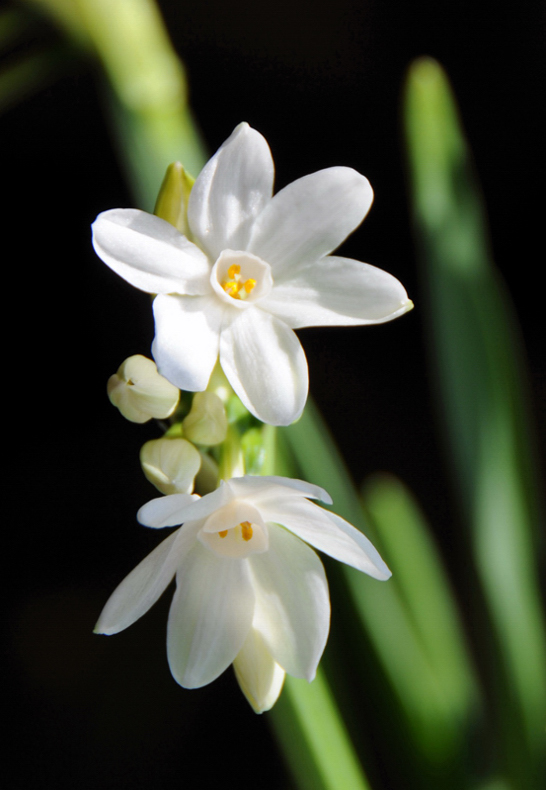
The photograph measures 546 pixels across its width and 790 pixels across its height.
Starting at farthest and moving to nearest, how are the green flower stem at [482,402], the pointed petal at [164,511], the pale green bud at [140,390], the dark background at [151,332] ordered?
the dark background at [151,332], the green flower stem at [482,402], the pale green bud at [140,390], the pointed petal at [164,511]

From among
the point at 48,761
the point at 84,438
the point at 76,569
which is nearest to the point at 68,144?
the point at 84,438

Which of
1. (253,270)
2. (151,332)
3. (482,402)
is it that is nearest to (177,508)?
(253,270)

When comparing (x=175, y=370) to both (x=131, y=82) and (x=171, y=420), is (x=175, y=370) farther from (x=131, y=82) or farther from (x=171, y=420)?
(x=131, y=82)

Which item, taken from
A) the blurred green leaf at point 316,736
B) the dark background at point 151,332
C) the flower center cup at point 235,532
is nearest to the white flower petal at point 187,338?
the flower center cup at point 235,532

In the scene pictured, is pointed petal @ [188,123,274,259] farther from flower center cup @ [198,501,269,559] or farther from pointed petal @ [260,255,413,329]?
flower center cup @ [198,501,269,559]

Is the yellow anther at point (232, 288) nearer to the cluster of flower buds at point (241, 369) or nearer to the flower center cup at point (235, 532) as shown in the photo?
the cluster of flower buds at point (241, 369)

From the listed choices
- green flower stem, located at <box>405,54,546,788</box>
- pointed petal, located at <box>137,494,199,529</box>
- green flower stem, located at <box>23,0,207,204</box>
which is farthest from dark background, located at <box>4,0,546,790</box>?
pointed petal, located at <box>137,494,199,529</box>

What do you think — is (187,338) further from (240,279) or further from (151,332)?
(151,332)
